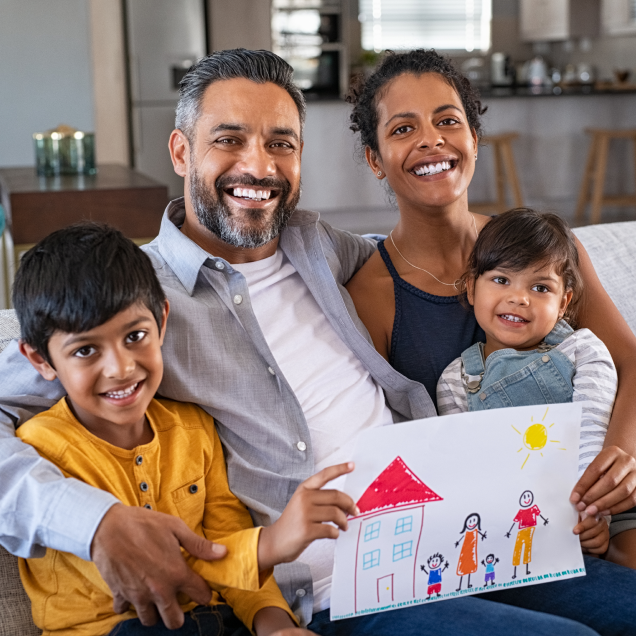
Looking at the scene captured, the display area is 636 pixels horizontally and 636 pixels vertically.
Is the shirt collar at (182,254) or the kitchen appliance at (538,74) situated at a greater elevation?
the kitchen appliance at (538,74)

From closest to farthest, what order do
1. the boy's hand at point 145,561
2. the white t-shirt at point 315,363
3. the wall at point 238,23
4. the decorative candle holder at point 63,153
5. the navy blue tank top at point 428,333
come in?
the boy's hand at point 145,561 < the white t-shirt at point 315,363 < the navy blue tank top at point 428,333 < the decorative candle holder at point 63,153 < the wall at point 238,23

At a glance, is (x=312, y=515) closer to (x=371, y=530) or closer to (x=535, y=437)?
(x=371, y=530)

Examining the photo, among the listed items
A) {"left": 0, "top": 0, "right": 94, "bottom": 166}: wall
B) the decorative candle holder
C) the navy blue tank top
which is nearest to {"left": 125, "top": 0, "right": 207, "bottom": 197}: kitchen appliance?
{"left": 0, "top": 0, "right": 94, "bottom": 166}: wall

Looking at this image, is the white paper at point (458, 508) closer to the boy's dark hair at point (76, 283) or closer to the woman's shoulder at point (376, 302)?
the boy's dark hair at point (76, 283)

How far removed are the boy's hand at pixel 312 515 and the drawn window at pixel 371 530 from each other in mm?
38

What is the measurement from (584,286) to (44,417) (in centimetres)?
107

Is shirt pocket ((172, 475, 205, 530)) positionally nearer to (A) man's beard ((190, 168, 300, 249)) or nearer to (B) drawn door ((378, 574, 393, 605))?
(B) drawn door ((378, 574, 393, 605))

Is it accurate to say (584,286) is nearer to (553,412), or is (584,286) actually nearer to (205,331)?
(553,412)

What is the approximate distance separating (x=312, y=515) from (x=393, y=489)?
115mm

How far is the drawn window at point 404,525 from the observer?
104cm

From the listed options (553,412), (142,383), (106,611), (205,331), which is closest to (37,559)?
(106,611)

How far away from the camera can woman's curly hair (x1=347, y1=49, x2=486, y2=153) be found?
5.60 feet

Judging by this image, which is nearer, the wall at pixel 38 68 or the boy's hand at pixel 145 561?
the boy's hand at pixel 145 561

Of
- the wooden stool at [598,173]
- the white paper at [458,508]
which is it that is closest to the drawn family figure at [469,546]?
the white paper at [458,508]
